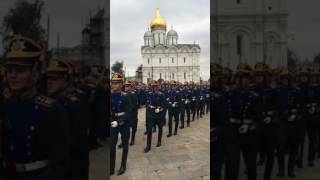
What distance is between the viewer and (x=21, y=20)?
13.1 ft

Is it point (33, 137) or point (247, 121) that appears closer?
point (33, 137)

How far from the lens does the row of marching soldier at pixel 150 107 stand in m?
6.31

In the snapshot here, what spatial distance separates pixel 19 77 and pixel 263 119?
2495 mm

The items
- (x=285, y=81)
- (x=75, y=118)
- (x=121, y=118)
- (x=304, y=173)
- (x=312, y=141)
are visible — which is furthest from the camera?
(x=121, y=118)

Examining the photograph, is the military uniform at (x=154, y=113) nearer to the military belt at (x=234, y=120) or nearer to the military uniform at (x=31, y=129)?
the military belt at (x=234, y=120)

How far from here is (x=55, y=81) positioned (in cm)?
405

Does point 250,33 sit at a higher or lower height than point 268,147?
higher

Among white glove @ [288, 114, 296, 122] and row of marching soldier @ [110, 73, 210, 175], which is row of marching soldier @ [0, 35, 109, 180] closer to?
row of marching soldier @ [110, 73, 210, 175]

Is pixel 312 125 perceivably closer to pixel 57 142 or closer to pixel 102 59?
pixel 102 59

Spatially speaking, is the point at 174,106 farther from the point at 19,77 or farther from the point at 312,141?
the point at 19,77

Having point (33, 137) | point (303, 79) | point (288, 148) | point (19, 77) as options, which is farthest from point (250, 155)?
point (19, 77)

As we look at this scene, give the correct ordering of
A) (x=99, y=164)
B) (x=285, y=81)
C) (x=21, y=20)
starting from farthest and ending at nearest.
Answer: (x=285, y=81) → (x=99, y=164) → (x=21, y=20)

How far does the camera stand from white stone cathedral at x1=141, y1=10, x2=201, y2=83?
2612 cm

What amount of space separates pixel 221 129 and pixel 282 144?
82 centimetres
